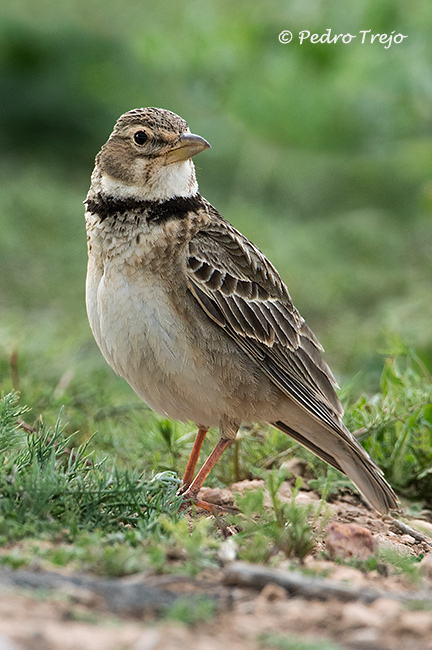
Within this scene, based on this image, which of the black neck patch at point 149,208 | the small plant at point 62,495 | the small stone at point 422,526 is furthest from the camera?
the black neck patch at point 149,208

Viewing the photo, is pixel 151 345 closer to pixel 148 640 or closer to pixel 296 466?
pixel 296 466

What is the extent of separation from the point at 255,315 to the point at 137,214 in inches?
34.9

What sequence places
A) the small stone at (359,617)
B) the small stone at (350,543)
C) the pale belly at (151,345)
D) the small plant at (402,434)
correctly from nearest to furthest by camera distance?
the small stone at (359,617) < the small stone at (350,543) < the pale belly at (151,345) < the small plant at (402,434)

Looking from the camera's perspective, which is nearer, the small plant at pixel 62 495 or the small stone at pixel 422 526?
the small plant at pixel 62 495

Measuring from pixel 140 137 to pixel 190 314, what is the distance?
1.15 meters

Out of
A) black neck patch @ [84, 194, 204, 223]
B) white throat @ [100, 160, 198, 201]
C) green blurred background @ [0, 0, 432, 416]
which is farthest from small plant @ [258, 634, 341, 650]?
green blurred background @ [0, 0, 432, 416]

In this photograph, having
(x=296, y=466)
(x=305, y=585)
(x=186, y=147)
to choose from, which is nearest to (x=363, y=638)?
(x=305, y=585)

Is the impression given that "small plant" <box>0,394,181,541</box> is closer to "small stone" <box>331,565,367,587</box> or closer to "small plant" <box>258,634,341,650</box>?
"small stone" <box>331,565,367,587</box>

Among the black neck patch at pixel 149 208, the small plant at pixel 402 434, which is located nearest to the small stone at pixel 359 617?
the small plant at pixel 402 434

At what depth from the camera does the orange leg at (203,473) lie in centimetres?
471

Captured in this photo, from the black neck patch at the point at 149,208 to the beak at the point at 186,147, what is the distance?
236 millimetres

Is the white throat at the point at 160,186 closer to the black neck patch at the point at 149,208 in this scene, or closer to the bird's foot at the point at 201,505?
the black neck patch at the point at 149,208

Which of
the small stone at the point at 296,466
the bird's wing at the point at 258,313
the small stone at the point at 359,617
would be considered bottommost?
the small stone at the point at 359,617

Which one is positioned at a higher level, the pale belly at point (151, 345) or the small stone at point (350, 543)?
the pale belly at point (151, 345)
